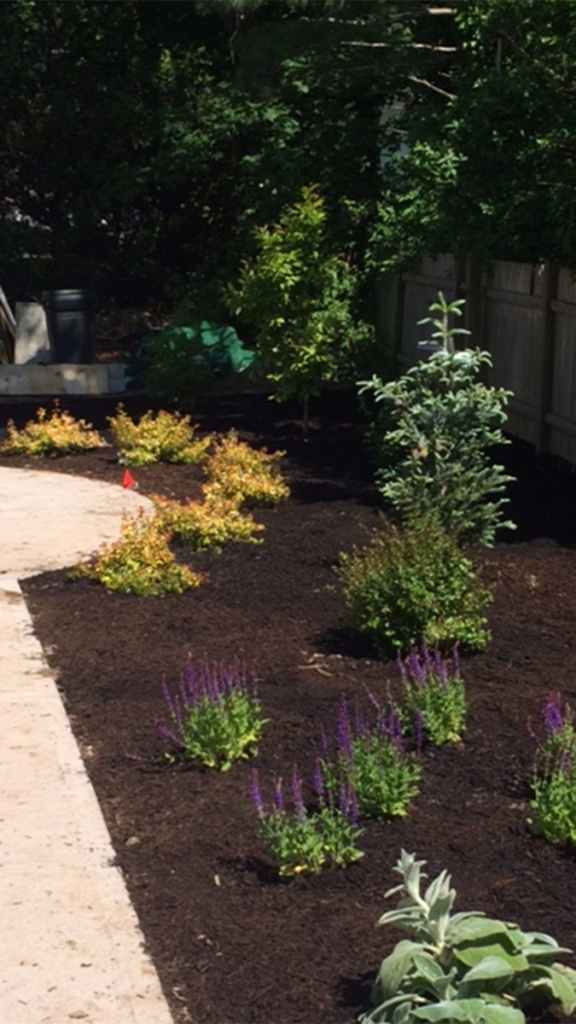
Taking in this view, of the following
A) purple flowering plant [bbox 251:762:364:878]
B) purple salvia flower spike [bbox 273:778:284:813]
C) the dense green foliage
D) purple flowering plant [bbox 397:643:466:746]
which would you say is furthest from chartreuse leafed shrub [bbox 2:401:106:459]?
purple flowering plant [bbox 251:762:364:878]

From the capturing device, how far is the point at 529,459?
1258 centimetres

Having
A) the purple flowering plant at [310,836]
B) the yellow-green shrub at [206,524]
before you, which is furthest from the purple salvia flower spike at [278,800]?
the yellow-green shrub at [206,524]

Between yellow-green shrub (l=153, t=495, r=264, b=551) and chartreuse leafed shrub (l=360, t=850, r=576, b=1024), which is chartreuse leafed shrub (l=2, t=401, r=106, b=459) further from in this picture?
chartreuse leafed shrub (l=360, t=850, r=576, b=1024)

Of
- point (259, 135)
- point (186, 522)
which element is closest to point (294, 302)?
point (186, 522)

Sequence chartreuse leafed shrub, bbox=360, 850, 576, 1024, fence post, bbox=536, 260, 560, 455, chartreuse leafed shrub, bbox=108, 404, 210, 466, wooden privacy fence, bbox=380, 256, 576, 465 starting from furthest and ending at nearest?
chartreuse leafed shrub, bbox=108, 404, 210, 466, fence post, bbox=536, 260, 560, 455, wooden privacy fence, bbox=380, 256, 576, 465, chartreuse leafed shrub, bbox=360, 850, 576, 1024

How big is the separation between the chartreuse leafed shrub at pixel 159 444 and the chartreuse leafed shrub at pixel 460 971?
29.4ft

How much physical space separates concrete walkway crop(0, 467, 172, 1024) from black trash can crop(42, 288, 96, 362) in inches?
459

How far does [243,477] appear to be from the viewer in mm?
11102

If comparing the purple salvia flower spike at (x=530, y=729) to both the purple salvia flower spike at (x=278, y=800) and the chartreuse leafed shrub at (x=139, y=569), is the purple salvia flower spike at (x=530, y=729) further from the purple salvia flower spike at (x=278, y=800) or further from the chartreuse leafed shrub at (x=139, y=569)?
the chartreuse leafed shrub at (x=139, y=569)

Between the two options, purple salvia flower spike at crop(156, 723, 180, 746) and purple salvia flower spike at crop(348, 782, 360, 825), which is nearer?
purple salvia flower spike at crop(348, 782, 360, 825)

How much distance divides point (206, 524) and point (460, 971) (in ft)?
19.4

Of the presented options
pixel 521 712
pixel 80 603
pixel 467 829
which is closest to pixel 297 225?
Result: pixel 80 603

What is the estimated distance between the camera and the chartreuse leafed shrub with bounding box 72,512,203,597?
8570 mm

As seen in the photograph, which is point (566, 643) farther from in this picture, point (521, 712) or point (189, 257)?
point (189, 257)
